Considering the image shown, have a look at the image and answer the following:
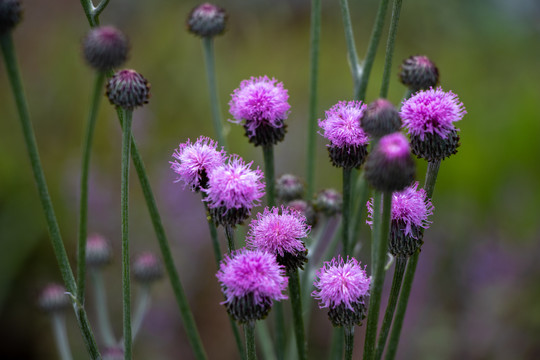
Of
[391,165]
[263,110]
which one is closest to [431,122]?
[391,165]

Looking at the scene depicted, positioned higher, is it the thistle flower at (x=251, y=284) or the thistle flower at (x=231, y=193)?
the thistle flower at (x=231, y=193)

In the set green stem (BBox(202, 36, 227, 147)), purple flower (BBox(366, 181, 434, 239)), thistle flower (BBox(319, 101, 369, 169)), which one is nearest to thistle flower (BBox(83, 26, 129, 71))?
thistle flower (BBox(319, 101, 369, 169))

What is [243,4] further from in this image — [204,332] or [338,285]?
[338,285]

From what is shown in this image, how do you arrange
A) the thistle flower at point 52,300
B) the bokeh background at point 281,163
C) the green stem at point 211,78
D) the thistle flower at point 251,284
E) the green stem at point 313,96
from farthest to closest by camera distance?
the bokeh background at point 281,163, the thistle flower at point 52,300, the green stem at point 211,78, the green stem at point 313,96, the thistle flower at point 251,284

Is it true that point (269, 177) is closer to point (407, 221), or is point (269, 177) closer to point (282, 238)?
point (282, 238)

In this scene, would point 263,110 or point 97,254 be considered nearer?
point 263,110

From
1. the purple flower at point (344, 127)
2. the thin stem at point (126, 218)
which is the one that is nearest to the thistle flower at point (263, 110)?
the purple flower at point (344, 127)

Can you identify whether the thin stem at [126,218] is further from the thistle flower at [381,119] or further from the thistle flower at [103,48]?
the thistle flower at [381,119]
